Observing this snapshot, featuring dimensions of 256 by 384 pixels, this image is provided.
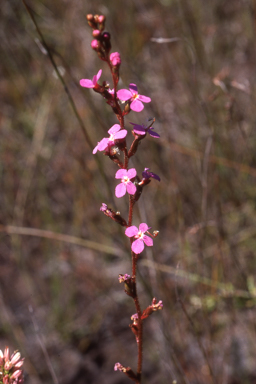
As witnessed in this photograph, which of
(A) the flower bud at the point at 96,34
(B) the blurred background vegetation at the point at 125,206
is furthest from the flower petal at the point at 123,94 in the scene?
(B) the blurred background vegetation at the point at 125,206

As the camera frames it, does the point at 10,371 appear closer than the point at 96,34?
No

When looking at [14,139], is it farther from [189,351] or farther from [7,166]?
[189,351]

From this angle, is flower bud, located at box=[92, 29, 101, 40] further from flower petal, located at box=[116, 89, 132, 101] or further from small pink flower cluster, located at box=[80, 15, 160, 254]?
flower petal, located at box=[116, 89, 132, 101]

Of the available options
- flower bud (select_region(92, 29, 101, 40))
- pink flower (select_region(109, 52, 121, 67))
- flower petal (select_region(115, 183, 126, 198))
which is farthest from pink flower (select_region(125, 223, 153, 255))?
flower bud (select_region(92, 29, 101, 40))

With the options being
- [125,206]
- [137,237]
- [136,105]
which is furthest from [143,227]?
[125,206]

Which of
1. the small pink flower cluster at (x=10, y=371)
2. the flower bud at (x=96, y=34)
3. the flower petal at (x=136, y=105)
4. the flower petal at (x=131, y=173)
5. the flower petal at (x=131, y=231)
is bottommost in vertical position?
the small pink flower cluster at (x=10, y=371)

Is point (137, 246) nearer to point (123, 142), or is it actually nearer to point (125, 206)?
point (123, 142)

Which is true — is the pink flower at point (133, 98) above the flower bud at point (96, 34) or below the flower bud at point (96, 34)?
below

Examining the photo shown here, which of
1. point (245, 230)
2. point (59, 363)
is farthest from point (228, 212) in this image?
point (59, 363)

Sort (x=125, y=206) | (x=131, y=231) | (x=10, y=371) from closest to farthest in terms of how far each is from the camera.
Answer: (x=131, y=231) < (x=10, y=371) < (x=125, y=206)

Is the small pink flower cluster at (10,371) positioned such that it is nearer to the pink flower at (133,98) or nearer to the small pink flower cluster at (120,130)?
the small pink flower cluster at (120,130)
